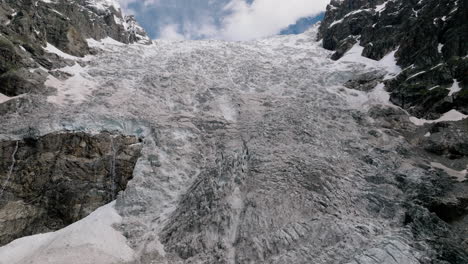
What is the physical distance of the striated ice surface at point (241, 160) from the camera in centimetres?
1978

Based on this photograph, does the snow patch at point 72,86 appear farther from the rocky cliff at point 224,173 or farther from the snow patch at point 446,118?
the snow patch at point 446,118

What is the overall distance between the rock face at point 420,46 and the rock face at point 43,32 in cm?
3774

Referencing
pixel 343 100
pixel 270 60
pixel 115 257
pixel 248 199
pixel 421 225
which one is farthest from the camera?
pixel 270 60

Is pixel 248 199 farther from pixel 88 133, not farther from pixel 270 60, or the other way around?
pixel 270 60

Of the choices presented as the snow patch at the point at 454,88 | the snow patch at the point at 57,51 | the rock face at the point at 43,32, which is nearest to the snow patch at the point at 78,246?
the rock face at the point at 43,32

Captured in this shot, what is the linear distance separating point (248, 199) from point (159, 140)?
11.0m

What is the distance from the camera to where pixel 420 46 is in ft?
140

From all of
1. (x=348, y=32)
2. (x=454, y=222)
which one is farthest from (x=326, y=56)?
(x=454, y=222)

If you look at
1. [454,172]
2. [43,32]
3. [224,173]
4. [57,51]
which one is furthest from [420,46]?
[43,32]

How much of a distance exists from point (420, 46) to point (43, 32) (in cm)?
4651

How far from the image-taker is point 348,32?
62219mm

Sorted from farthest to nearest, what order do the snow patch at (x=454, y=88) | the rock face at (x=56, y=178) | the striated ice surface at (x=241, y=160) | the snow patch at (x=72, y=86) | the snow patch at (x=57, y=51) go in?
the snow patch at (x=57, y=51)
the snow patch at (x=454, y=88)
the snow patch at (x=72, y=86)
the rock face at (x=56, y=178)
the striated ice surface at (x=241, y=160)

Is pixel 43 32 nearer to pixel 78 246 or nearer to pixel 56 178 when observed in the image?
pixel 56 178

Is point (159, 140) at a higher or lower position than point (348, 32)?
lower
